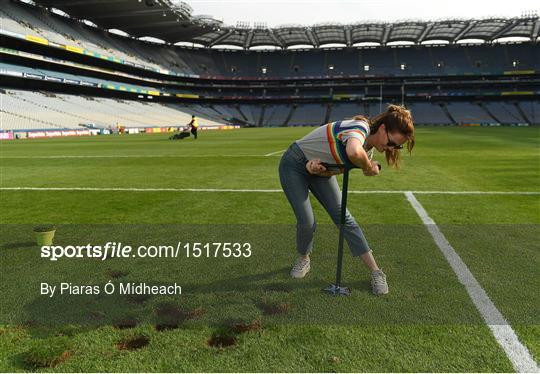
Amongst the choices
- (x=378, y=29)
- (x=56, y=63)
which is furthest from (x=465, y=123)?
(x=56, y=63)

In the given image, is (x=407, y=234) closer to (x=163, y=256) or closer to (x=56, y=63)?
(x=163, y=256)

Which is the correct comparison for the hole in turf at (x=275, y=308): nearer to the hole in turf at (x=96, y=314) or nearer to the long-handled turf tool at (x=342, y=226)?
the long-handled turf tool at (x=342, y=226)

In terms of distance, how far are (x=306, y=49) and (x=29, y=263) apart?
8708 centimetres

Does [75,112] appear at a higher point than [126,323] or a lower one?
higher

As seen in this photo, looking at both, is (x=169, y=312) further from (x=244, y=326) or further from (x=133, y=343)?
(x=244, y=326)

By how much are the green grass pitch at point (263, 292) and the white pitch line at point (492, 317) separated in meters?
0.05

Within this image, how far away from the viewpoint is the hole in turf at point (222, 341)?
268 cm

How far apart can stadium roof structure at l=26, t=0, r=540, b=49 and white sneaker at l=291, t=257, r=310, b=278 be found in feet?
190

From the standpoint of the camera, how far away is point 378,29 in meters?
71.2

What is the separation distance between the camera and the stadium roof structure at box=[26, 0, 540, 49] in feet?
182

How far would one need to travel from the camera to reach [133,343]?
2711 mm

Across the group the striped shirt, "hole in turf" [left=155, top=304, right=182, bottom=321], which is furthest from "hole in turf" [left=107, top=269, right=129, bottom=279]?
the striped shirt

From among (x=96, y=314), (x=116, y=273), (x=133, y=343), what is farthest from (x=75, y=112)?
(x=133, y=343)

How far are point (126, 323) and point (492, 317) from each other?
9.62 ft
